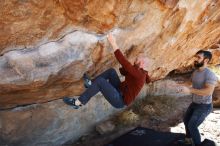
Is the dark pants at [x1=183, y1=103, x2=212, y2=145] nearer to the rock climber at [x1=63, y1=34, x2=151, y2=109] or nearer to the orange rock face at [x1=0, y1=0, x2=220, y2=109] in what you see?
the rock climber at [x1=63, y1=34, x2=151, y2=109]

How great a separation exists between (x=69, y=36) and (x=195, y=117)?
2346 millimetres

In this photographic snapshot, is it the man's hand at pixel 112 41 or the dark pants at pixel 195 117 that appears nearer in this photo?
the man's hand at pixel 112 41

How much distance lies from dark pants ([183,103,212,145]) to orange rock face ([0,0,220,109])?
1.47 meters

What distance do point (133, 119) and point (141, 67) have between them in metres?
2.85

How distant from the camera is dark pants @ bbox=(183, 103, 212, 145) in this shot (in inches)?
242

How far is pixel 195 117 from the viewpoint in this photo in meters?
6.18

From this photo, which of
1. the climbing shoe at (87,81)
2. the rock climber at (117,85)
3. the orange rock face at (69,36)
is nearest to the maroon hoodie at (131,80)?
the rock climber at (117,85)

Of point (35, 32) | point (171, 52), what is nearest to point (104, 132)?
point (171, 52)

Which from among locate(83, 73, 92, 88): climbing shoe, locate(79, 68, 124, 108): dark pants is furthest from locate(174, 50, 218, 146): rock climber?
locate(83, 73, 92, 88): climbing shoe

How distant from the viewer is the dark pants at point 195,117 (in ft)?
20.2

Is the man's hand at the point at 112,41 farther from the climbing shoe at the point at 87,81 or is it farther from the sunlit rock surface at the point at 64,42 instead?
the climbing shoe at the point at 87,81

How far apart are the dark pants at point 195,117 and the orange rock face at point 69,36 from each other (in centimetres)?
147

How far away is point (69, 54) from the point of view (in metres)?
5.81

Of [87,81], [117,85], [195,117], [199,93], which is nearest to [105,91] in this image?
[117,85]
